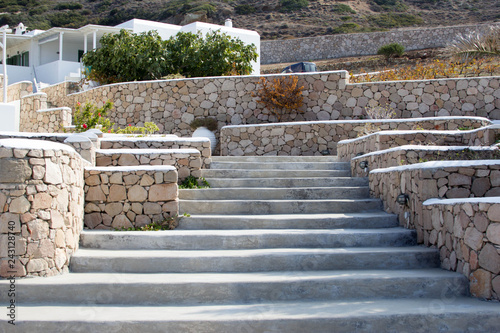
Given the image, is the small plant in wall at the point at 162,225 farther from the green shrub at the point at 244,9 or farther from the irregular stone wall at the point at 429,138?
the green shrub at the point at 244,9

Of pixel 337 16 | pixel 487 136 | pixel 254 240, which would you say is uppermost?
pixel 337 16

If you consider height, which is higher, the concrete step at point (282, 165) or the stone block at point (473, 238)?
the concrete step at point (282, 165)

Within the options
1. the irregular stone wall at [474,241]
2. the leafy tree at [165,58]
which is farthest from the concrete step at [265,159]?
the leafy tree at [165,58]

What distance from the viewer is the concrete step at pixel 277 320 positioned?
14.8 ft

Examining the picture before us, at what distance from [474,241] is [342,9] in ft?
159

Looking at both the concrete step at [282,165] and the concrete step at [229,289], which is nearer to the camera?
the concrete step at [229,289]

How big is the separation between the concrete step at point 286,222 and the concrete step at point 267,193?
3.12ft

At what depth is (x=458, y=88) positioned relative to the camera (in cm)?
1340

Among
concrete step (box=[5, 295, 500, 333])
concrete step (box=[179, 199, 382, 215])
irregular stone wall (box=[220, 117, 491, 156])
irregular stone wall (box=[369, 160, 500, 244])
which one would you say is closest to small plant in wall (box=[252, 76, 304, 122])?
irregular stone wall (box=[220, 117, 491, 156])

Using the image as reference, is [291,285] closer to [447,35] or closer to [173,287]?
[173,287]

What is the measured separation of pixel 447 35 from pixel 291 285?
31.9 meters

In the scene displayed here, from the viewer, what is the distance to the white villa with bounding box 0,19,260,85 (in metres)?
22.3

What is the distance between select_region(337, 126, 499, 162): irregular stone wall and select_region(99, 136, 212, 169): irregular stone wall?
3.19 metres

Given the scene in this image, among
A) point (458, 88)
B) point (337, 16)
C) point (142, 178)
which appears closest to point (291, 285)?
point (142, 178)
